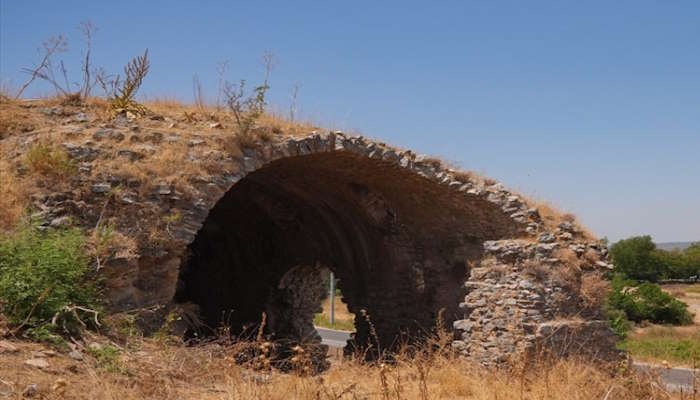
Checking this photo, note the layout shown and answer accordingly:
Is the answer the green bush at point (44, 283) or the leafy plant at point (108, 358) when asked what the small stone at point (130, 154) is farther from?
the leafy plant at point (108, 358)

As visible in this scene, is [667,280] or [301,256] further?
[667,280]

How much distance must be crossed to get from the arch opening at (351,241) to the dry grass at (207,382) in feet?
12.0

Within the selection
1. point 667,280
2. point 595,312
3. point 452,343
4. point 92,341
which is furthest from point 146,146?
point 667,280

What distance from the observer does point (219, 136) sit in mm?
8805

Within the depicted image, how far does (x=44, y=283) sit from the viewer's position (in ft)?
19.5

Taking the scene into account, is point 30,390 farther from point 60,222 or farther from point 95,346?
point 60,222

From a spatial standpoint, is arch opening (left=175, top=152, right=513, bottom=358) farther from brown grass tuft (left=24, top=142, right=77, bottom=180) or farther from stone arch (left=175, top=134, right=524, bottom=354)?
brown grass tuft (left=24, top=142, right=77, bottom=180)

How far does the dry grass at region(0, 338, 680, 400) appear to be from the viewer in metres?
4.71

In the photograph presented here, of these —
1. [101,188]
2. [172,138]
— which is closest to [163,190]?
[101,188]

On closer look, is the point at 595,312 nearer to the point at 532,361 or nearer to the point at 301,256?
the point at 532,361

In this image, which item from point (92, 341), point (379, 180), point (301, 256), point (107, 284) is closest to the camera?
point (92, 341)

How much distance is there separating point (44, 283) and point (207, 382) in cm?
175

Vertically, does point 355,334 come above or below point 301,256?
below

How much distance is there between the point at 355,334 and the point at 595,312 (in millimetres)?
4587
